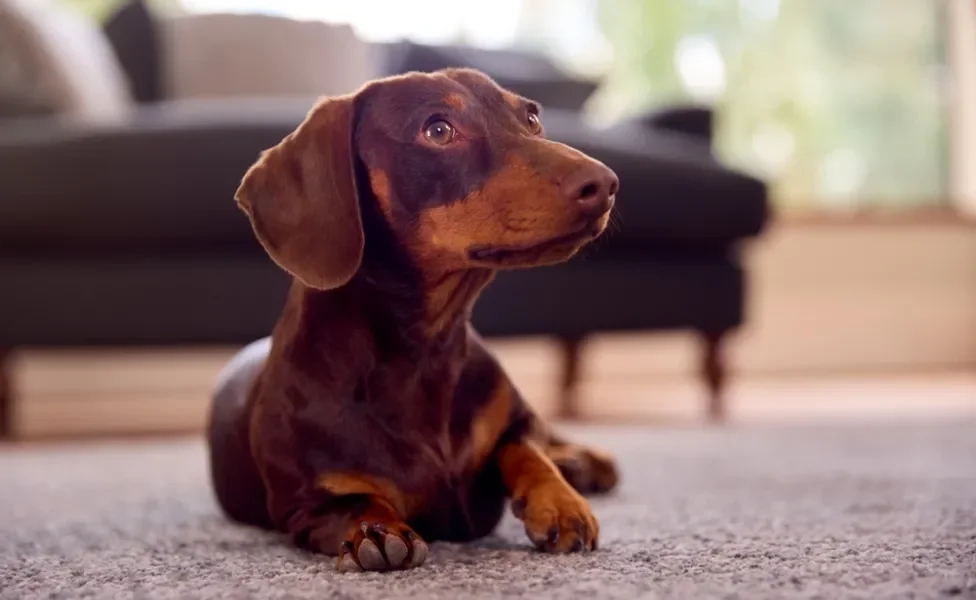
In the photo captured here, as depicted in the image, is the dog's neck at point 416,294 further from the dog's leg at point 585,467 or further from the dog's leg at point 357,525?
the dog's leg at point 585,467

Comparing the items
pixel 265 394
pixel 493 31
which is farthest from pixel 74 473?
pixel 493 31

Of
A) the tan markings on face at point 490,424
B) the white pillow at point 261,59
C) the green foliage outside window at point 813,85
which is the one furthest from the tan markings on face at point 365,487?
the green foliage outside window at point 813,85

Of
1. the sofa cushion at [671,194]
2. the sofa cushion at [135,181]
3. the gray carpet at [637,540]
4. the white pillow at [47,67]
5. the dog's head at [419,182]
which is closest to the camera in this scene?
the gray carpet at [637,540]

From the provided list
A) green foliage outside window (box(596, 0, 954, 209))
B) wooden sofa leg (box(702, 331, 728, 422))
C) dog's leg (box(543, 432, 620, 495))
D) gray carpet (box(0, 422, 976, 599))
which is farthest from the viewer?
green foliage outside window (box(596, 0, 954, 209))

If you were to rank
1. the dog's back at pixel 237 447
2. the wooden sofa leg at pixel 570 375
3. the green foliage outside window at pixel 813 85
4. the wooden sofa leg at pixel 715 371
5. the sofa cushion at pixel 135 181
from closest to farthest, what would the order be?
the dog's back at pixel 237 447, the sofa cushion at pixel 135 181, the wooden sofa leg at pixel 715 371, the wooden sofa leg at pixel 570 375, the green foliage outside window at pixel 813 85

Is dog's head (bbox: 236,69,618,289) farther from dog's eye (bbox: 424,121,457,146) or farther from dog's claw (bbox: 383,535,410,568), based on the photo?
dog's claw (bbox: 383,535,410,568)

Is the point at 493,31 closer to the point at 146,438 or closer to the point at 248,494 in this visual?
the point at 146,438

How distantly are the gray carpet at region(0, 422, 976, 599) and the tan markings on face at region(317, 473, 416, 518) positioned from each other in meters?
0.07

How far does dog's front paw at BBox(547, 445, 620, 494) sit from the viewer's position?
4.95 ft

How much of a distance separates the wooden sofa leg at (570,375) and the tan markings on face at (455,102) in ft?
6.54

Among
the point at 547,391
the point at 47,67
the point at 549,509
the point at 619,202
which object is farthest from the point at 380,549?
the point at 547,391

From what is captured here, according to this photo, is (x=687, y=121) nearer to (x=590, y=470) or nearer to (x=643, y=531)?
(x=590, y=470)

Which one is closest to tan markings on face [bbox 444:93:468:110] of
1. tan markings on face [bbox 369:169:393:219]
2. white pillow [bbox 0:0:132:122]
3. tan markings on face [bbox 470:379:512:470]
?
Answer: tan markings on face [bbox 369:169:393:219]

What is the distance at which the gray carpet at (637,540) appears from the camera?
0.93 m
